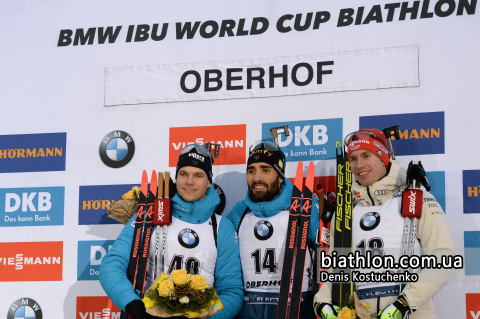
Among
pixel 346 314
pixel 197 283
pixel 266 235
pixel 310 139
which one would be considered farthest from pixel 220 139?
pixel 346 314

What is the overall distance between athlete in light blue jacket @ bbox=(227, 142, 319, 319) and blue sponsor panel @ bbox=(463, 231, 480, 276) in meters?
1.03

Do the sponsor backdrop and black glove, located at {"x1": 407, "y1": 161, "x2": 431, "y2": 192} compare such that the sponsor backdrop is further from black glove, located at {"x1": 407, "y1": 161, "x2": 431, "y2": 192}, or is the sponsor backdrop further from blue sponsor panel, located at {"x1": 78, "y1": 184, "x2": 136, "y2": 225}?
black glove, located at {"x1": 407, "y1": 161, "x2": 431, "y2": 192}

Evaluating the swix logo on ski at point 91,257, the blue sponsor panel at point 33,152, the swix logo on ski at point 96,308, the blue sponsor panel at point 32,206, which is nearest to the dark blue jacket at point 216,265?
the swix logo on ski at point 91,257

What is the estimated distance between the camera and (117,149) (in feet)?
14.8

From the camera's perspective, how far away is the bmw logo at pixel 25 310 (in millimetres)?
4426

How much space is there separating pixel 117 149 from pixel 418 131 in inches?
91.2

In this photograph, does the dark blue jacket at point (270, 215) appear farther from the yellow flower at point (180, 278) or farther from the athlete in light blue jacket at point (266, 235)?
the yellow flower at point (180, 278)

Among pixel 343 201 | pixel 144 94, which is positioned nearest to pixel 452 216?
pixel 343 201

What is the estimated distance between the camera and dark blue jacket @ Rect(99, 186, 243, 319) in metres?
3.35

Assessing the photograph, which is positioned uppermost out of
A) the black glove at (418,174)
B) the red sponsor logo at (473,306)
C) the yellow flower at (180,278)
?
the black glove at (418,174)

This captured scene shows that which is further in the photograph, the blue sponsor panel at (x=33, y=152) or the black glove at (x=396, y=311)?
the blue sponsor panel at (x=33, y=152)

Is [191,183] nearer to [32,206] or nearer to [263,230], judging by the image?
[263,230]

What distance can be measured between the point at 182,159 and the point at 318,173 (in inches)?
39.9

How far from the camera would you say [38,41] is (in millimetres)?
4844
